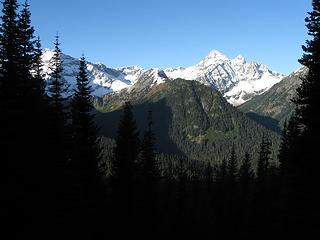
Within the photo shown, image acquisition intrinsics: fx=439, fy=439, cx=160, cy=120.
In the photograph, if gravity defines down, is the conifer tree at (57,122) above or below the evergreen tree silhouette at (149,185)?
above

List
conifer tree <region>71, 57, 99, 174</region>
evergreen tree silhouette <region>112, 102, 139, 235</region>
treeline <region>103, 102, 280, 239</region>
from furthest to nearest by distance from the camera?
treeline <region>103, 102, 280, 239</region> < evergreen tree silhouette <region>112, 102, 139, 235</region> < conifer tree <region>71, 57, 99, 174</region>

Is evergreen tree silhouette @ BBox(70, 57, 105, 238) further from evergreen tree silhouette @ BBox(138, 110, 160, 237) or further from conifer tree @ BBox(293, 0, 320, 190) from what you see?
conifer tree @ BBox(293, 0, 320, 190)

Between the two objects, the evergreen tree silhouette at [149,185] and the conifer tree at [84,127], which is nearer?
the conifer tree at [84,127]

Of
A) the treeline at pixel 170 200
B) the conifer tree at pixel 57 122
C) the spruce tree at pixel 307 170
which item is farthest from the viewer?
the treeline at pixel 170 200

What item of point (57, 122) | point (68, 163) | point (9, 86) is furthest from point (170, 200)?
point (9, 86)

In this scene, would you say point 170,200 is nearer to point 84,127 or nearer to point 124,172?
point 124,172

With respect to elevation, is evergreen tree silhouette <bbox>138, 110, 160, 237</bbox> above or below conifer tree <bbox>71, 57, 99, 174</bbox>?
below

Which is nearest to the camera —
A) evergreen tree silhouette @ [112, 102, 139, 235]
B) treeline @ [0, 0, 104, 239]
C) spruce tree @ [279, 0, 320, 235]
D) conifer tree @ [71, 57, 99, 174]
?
treeline @ [0, 0, 104, 239]

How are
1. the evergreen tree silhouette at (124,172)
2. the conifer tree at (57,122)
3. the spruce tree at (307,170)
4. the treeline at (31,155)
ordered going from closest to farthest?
the treeline at (31,155) < the spruce tree at (307,170) < the conifer tree at (57,122) < the evergreen tree silhouette at (124,172)

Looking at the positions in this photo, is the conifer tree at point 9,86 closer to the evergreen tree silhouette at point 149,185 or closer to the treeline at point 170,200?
the treeline at point 170,200

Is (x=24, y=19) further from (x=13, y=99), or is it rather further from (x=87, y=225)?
(x=87, y=225)

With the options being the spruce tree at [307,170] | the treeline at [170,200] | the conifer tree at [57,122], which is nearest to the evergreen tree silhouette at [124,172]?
the treeline at [170,200]

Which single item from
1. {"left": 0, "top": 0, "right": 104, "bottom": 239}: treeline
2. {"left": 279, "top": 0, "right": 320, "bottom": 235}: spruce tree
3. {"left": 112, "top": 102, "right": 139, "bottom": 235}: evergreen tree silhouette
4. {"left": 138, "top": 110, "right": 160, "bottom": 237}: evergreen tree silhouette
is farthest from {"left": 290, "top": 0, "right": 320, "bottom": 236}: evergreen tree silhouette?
{"left": 138, "top": 110, "right": 160, "bottom": 237}: evergreen tree silhouette

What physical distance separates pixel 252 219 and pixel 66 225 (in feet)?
136
